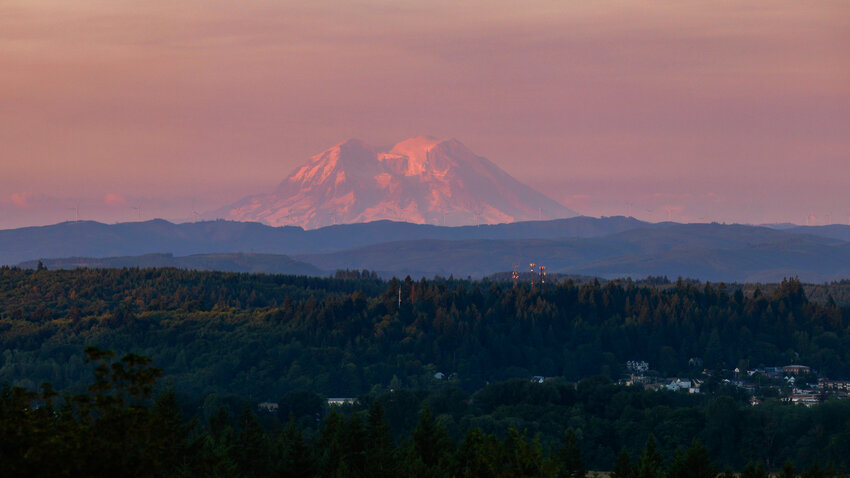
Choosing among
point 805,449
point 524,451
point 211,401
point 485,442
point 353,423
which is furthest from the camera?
point 211,401

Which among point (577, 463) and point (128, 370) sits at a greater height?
point (128, 370)

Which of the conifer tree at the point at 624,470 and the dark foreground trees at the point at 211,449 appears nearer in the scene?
the dark foreground trees at the point at 211,449

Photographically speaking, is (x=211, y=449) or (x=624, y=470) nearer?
(x=211, y=449)

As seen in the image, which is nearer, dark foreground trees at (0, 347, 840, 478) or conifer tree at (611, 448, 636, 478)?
dark foreground trees at (0, 347, 840, 478)

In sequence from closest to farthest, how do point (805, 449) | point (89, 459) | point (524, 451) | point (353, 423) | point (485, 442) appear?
point (89, 459) → point (524, 451) → point (485, 442) → point (353, 423) → point (805, 449)

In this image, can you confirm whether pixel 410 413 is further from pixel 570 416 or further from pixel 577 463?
pixel 577 463

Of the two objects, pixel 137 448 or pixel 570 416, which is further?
pixel 570 416

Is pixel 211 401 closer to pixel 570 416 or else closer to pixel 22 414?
pixel 570 416

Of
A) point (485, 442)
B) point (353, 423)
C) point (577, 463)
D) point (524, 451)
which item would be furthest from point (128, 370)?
point (577, 463)

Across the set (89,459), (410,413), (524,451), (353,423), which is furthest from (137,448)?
(410,413)

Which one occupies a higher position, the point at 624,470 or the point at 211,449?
the point at 211,449
